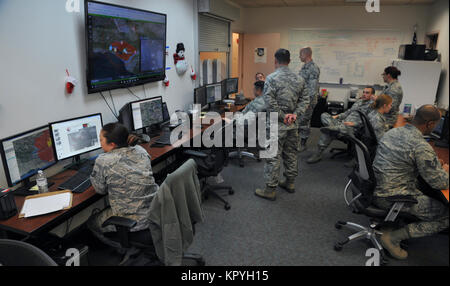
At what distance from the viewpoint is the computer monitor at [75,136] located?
6.65ft

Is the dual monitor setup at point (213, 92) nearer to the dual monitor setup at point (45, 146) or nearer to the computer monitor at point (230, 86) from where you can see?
the computer monitor at point (230, 86)

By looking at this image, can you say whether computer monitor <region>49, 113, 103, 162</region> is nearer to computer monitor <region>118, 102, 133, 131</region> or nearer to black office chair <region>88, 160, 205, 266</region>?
computer monitor <region>118, 102, 133, 131</region>

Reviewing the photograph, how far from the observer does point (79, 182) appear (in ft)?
6.46

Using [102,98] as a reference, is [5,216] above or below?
below

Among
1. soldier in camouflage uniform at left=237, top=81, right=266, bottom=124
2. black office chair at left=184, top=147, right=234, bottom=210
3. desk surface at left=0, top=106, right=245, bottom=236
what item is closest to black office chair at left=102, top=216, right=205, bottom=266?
desk surface at left=0, top=106, right=245, bottom=236

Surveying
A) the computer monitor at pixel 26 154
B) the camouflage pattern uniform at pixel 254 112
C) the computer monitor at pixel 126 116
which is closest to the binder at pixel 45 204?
the computer monitor at pixel 26 154

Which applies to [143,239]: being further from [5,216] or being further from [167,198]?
[5,216]

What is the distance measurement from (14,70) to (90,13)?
28.3 inches

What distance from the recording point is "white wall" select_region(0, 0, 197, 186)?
1.82m

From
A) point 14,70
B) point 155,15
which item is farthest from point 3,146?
point 155,15

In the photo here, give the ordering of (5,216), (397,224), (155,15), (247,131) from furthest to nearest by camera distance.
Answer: (247,131)
(155,15)
(397,224)
(5,216)

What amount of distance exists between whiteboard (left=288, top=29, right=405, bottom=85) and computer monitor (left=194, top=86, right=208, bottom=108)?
2828mm

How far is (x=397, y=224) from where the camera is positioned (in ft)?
7.07

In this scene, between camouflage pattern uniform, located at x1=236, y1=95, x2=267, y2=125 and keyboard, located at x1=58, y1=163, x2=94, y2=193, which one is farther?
camouflage pattern uniform, located at x1=236, y1=95, x2=267, y2=125
